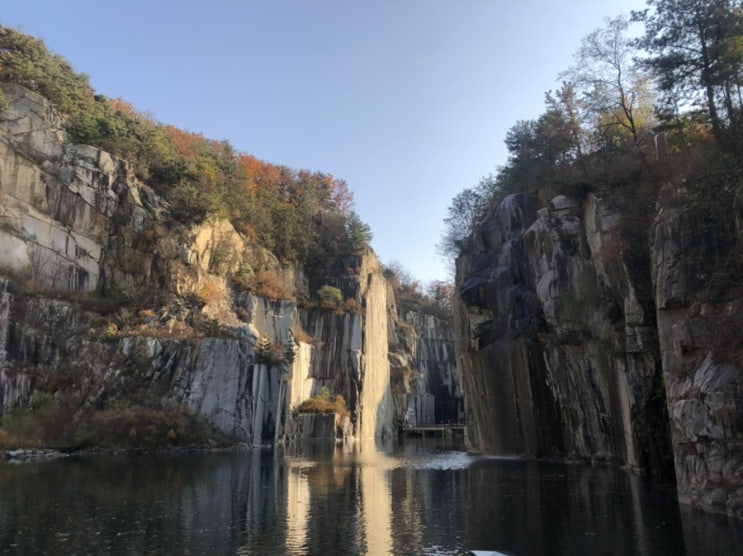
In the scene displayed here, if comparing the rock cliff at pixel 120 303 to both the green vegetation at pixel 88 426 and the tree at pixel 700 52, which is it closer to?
the green vegetation at pixel 88 426

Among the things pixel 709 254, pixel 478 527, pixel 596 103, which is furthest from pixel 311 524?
pixel 596 103

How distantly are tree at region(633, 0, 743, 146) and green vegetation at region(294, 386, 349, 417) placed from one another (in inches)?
1644

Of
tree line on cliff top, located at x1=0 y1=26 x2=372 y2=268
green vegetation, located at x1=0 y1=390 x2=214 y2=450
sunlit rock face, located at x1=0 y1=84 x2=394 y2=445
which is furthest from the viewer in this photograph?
tree line on cliff top, located at x1=0 y1=26 x2=372 y2=268

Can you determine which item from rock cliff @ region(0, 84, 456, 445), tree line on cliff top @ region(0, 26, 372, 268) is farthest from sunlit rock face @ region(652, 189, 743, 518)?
tree line on cliff top @ region(0, 26, 372, 268)

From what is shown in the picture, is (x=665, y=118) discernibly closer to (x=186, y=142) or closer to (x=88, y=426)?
(x=88, y=426)

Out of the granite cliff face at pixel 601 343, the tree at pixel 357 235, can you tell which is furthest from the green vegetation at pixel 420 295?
the granite cliff face at pixel 601 343

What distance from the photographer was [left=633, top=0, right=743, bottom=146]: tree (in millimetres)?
21859

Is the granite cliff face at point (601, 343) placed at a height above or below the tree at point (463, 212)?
below

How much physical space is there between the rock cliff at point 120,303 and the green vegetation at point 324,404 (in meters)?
1.22

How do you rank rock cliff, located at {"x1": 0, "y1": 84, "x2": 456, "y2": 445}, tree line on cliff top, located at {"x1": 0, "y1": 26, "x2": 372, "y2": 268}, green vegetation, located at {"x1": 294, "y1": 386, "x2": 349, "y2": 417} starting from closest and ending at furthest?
1. rock cliff, located at {"x1": 0, "y1": 84, "x2": 456, "y2": 445}
2. tree line on cliff top, located at {"x1": 0, "y1": 26, "x2": 372, "y2": 268}
3. green vegetation, located at {"x1": 294, "y1": 386, "x2": 349, "y2": 417}

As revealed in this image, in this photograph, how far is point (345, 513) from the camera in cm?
1725

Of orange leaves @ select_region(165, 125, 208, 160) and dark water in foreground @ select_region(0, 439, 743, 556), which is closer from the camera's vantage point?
dark water in foreground @ select_region(0, 439, 743, 556)

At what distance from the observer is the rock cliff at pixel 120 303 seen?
130ft

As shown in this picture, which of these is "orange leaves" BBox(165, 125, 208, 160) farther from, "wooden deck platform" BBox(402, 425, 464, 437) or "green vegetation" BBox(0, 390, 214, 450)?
"wooden deck platform" BBox(402, 425, 464, 437)
